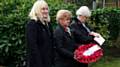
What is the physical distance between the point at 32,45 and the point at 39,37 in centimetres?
20

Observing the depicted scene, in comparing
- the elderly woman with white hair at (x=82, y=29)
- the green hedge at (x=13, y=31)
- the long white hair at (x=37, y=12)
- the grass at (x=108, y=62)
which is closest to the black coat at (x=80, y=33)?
the elderly woman with white hair at (x=82, y=29)

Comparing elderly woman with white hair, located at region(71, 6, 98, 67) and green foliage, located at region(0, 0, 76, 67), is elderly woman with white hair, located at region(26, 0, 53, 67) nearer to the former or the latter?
elderly woman with white hair, located at region(71, 6, 98, 67)

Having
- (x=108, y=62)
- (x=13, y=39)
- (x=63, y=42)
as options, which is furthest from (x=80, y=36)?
(x=108, y=62)

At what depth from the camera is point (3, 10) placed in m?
11.9

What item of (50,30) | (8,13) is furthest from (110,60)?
(50,30)

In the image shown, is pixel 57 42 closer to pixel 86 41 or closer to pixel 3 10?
pixel 86 41

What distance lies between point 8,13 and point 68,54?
15.4 feet

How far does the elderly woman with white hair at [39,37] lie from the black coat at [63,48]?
1.43 ft

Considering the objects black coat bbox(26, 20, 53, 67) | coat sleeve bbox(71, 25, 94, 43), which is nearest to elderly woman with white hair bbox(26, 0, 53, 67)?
black coat bbox(26, 20, 53, 67)

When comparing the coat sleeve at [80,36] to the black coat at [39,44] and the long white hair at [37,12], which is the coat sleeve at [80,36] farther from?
the long white hair at [37,12]

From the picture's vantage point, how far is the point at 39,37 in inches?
276

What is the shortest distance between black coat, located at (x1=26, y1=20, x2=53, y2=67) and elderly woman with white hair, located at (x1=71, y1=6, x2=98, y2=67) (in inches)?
41.6

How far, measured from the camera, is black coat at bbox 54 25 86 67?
7.57 meters

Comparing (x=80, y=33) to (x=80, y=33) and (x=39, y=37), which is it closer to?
(x=80, y=33)
